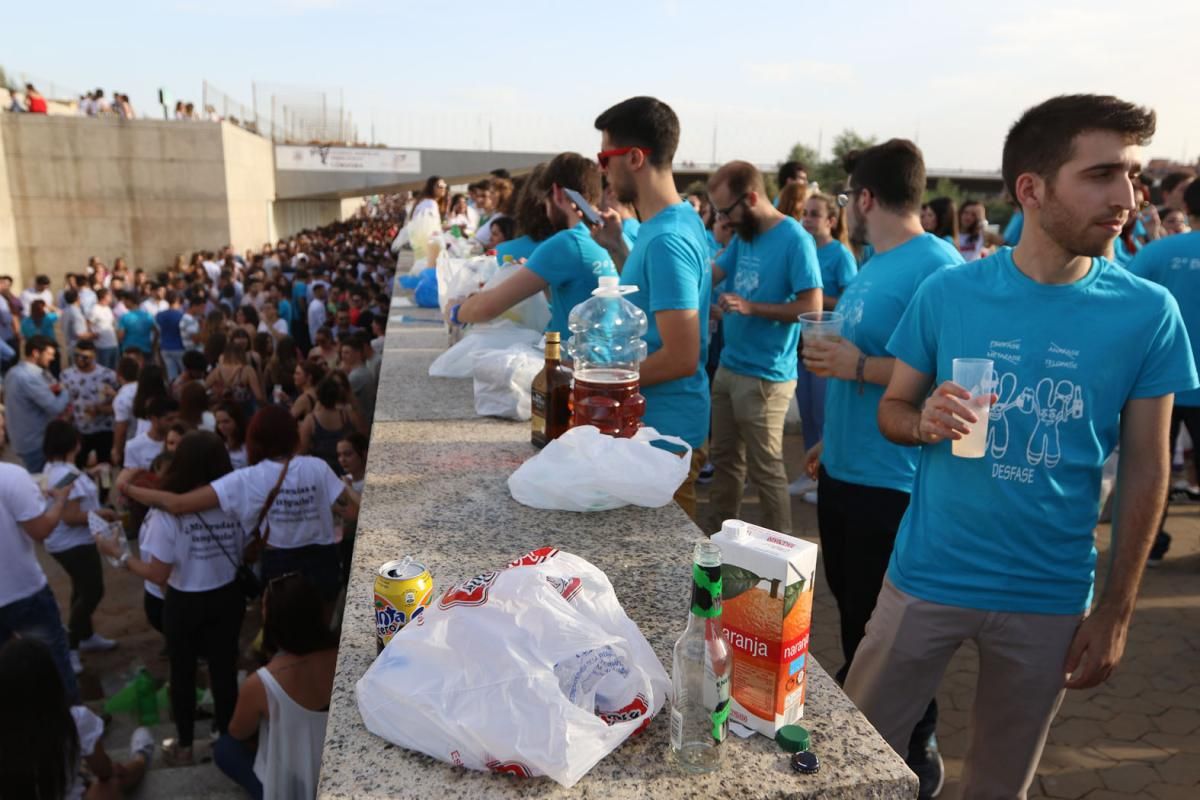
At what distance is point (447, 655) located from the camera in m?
1.31

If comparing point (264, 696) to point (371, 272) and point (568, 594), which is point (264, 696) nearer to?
point (568, 594)

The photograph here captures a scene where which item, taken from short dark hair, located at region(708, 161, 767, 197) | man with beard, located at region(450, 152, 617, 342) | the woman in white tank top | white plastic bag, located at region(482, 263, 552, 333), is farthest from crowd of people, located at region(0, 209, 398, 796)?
short dark hair, located at region(708, 161, 767, 197)

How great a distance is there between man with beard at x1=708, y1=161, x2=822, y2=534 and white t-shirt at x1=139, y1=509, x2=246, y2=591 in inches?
107

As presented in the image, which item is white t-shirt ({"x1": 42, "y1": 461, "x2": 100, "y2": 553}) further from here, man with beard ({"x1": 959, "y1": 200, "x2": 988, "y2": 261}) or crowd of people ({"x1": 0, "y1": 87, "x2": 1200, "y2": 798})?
man with beard ({"x1": 959, "y1": 200, "x2": 988, "y2": 261})

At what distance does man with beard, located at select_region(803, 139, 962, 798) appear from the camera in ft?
9.86

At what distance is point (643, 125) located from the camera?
3.09 meters

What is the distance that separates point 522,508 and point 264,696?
1.70 meters

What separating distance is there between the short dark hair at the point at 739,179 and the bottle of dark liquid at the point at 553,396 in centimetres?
251

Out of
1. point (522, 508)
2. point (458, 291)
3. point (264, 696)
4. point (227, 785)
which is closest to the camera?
point (522, 508)

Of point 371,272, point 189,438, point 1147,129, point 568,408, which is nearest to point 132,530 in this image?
point 189,438

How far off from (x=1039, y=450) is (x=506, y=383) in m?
1.93

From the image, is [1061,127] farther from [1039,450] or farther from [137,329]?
[137,329]

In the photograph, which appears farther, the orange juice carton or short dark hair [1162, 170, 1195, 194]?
short dark hair [1162, 170, 1195, 194]

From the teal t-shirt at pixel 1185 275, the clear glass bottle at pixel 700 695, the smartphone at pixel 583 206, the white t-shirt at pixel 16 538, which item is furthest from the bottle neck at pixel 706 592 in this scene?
the teal t-shirt at pixel 1185 275
